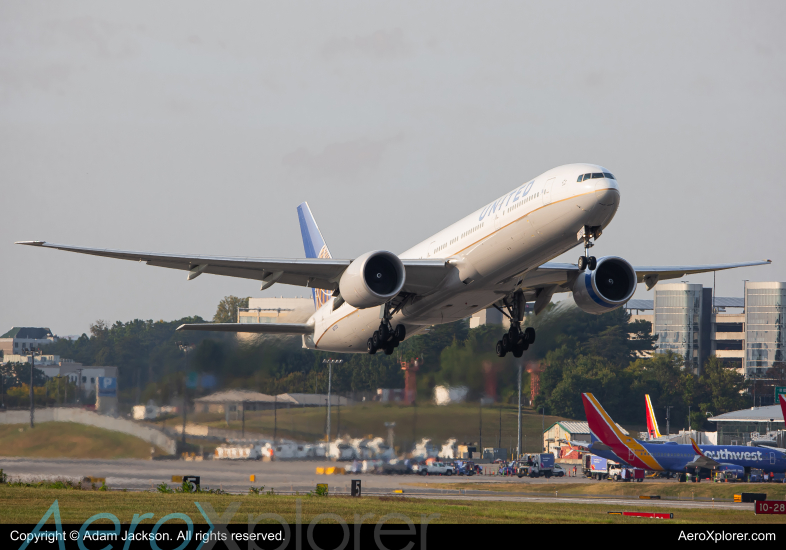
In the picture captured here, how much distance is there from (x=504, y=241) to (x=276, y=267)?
8318mm

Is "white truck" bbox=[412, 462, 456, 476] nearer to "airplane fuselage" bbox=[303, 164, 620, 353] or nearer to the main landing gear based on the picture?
"airplane fuselage" bbox=[303, 164, 620, 353]

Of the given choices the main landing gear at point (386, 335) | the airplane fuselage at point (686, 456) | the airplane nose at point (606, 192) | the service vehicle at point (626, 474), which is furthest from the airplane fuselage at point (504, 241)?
the service vehicle at point (626, 474)

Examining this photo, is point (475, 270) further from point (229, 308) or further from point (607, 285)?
point (229, 308)

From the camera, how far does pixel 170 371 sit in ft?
131

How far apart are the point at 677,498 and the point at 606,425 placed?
8.30 meters

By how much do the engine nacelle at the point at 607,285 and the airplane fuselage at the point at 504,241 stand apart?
10.6 feet

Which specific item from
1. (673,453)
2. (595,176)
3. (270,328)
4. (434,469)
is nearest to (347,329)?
(270,328)

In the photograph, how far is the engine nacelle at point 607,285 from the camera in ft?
102

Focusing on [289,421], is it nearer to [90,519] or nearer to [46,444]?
[46,444]

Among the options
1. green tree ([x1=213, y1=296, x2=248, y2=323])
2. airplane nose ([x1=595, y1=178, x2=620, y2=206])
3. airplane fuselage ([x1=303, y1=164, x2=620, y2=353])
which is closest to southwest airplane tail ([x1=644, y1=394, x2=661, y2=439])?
airplane fuselage ([x1=303, y1=164, x2=620, y2=353])

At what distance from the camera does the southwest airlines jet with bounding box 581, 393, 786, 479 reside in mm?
57406

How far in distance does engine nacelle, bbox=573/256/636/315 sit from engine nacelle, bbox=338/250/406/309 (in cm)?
693

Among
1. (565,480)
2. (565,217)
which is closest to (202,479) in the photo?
(565,217)

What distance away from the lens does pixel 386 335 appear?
102ft
